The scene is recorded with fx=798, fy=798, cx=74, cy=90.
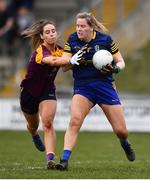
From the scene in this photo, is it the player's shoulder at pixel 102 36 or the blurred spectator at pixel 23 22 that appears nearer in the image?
the player's shoulder at pixel 102 36

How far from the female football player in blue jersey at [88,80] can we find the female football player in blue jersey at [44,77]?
335 millimetres

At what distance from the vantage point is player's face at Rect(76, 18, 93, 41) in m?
10.6

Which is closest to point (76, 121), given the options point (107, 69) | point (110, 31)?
point (107, 69)

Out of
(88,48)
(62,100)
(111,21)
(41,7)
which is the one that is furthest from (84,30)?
(41,7)

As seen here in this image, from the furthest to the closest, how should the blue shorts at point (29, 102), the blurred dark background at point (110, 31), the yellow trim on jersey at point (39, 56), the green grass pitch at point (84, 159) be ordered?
the blurred dark background at point (110, 31)
the blue shorts at point (29, 102)
the yellow trim on jersey at point (39, 56)
the green grass pitch at point (84, 159)

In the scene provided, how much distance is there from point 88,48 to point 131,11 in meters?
14.1

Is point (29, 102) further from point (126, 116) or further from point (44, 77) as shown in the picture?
point (126, 116)

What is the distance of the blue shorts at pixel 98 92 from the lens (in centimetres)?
1071

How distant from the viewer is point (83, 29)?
10.6 m

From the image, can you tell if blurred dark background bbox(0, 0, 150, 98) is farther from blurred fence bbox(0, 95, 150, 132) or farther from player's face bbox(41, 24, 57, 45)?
player's face bbox(41, 24, 57, 45)

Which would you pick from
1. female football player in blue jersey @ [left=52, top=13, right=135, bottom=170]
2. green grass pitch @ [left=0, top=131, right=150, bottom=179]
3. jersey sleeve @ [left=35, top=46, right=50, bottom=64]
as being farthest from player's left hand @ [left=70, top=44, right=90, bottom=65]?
green grass pitch @ [left=0, top=131, right=150, bottom=179]

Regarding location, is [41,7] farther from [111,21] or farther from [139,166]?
[139,166]

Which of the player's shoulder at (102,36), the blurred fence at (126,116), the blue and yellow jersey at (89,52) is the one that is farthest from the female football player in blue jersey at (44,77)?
the blurred fence at (126,116)

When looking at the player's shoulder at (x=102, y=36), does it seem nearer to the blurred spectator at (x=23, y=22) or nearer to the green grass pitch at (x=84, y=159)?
the green grass pitch at (x=84, y=159)
